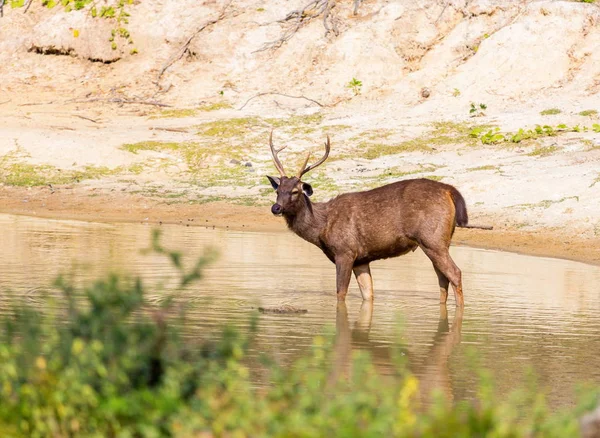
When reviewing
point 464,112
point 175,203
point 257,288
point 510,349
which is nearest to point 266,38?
point 464,112

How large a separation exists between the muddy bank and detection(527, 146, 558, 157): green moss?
3.35 metres

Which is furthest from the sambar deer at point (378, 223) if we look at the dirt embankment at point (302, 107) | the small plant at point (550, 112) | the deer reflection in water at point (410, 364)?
the small plant at point (550, 112)

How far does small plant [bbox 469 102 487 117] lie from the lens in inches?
968

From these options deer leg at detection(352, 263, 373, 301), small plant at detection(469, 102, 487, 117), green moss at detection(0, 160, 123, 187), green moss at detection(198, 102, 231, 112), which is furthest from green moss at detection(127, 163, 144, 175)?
deer leg at detection(352, 263, 373, 301)

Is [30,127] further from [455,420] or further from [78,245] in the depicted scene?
[455,420]

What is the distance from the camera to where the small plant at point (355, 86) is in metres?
26.8

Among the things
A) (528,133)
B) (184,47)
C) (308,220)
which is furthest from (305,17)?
(308,220)

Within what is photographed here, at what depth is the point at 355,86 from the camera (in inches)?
1059

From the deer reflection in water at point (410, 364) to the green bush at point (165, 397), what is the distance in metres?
2.10

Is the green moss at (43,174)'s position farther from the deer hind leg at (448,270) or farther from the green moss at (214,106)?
the deer hind leg at (448,270)

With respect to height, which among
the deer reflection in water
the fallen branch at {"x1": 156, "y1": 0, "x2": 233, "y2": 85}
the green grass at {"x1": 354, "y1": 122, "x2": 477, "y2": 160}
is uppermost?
the fallen branch at {"x1": 156, "y1": 0, "x2": 233, "y2": 85}

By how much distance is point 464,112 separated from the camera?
24.9 m

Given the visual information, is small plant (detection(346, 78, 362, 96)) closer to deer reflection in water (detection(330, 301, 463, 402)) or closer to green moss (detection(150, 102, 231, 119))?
green moss (detection(150, 102, 231, 119))

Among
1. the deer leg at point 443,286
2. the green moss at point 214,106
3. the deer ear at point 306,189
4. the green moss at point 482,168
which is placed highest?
the green moss at point 214,106
